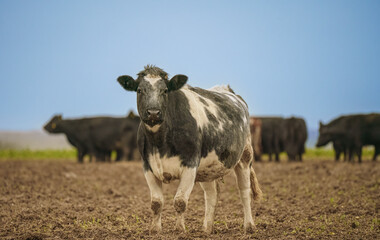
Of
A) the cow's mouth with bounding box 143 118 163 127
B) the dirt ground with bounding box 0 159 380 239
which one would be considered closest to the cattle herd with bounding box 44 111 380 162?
the dirt ground with bounding box 0 159 380 239

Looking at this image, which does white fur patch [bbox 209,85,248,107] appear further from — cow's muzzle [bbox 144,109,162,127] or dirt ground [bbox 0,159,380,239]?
cow's muzzle [bbox 144,109,162,127]

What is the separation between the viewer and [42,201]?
1146 centimetres

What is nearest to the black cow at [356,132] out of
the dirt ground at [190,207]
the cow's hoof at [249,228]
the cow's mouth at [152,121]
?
the dirt ground at [190,207]

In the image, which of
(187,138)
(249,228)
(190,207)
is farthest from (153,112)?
(190,207)

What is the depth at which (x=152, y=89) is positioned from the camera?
20.3ft

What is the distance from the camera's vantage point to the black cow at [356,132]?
2269 centimetres

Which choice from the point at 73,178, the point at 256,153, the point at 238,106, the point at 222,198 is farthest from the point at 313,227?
the point at 256,153

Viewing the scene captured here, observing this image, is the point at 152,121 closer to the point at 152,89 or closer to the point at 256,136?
the point at 152,89

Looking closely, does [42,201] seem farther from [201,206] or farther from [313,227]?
[313,227]

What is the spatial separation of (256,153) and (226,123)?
18.7 meters

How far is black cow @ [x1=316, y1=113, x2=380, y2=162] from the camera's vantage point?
2269 cm

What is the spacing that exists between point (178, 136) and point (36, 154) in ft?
85.5

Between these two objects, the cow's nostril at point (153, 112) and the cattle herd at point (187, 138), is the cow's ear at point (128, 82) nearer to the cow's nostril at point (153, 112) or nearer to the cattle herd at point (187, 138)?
the cattle herd at point (187, 138)

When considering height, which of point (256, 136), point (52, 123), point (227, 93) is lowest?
point (256, 136)
